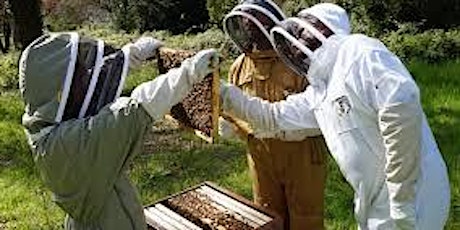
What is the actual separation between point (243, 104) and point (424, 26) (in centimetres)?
747

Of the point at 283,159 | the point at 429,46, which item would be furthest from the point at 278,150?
the point at 429,46

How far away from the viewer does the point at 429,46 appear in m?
8.48

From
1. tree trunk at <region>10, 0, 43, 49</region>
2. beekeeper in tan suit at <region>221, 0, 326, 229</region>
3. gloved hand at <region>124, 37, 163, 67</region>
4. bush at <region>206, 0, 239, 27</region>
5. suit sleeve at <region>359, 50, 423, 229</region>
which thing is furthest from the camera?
bush at <region>206, 0, 239, 27</region>

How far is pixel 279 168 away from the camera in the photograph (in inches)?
131

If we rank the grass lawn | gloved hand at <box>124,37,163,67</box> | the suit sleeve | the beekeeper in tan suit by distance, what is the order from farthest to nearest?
the grass lawn
the beekeeper in tan suit
gloved hand at <box>124,37,163,67</box>
the suit sleeve

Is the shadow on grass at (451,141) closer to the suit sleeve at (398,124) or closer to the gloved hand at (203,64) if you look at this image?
the suit sleeve at (398,124)

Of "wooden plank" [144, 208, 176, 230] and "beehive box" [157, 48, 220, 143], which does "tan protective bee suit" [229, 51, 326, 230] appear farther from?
"wooden plank" [144, 208, 176, 230]

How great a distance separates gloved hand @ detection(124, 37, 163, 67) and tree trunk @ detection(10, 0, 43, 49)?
7215 mm

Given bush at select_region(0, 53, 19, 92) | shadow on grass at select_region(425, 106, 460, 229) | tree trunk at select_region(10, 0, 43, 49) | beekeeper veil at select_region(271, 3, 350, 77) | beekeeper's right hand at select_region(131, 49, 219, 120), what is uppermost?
beekeeper veil at select_region(271, 3, 350, 77)

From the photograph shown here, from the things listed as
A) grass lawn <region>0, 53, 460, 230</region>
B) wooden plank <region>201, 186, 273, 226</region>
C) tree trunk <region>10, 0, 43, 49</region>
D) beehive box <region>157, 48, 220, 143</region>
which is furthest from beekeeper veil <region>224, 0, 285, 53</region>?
tree trunk <region>10, 0, 43, 49</region>

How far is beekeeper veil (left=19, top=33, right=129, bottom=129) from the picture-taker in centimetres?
234

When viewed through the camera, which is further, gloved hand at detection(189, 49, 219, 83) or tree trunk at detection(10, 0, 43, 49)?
tree trunk at detection(10, 0, 43, 49)

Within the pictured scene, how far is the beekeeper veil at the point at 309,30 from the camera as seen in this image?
2.62 m

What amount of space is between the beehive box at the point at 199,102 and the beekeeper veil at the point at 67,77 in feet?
1.48
